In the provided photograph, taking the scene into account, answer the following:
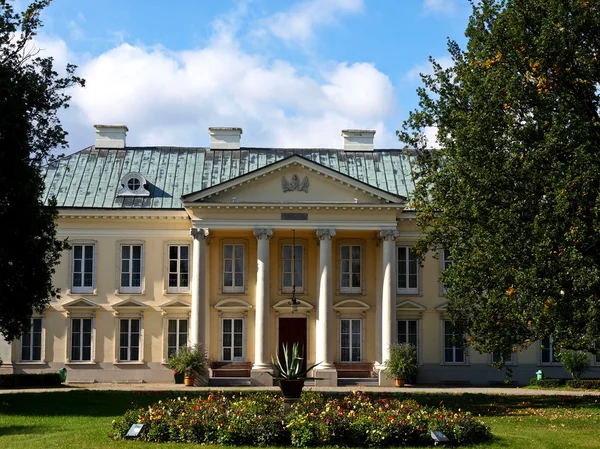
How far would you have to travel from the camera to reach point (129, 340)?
41.1 meters

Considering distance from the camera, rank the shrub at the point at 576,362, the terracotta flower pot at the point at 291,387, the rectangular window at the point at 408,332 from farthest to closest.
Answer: the rectangular window at the point at 408,332 < the shrub at the point at 576,362 < the terracotta flower pot at the point at 291,387

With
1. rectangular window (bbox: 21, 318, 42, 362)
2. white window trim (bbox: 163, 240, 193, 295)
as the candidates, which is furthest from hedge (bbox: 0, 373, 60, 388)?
white window trim (bbox: 163, 240, 193, 295)

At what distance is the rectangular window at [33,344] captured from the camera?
40.6 metres

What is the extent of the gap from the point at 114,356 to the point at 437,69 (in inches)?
796

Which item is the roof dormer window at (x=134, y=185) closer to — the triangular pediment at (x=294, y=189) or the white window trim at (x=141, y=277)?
the white window trim at (x=141, y=277)

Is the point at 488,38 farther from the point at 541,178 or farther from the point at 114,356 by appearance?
the point at 114,356

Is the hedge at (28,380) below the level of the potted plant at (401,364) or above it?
below

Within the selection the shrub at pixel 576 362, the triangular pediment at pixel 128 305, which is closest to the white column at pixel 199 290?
the triangular pediment at pixel 128 305

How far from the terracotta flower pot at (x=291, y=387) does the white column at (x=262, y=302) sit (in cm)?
1871

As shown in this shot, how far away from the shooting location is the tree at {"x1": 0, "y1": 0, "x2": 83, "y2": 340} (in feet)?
89.5

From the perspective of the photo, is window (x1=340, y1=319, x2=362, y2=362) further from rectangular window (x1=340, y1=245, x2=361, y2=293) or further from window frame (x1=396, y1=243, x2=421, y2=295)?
window frame (x1=396, y1=243, x2=421, y2=295)

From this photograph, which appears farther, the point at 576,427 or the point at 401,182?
the point at 401,182

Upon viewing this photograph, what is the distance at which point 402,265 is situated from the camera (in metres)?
41.7

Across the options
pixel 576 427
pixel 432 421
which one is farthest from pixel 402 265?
pixel 432 421
